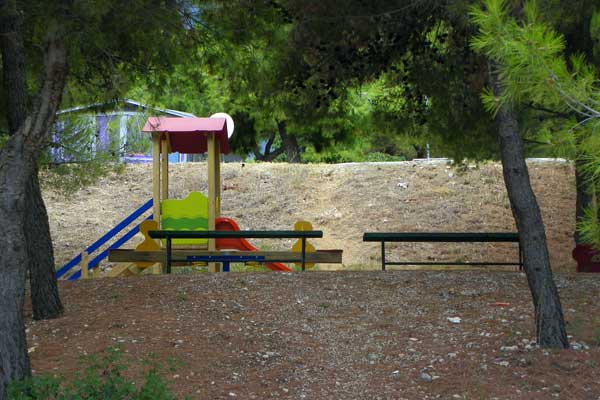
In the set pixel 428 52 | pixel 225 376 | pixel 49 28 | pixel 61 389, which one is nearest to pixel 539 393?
pixel 225 376

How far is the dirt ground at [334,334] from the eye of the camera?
603 cm

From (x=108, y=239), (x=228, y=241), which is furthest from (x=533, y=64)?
(x=108, y=239)

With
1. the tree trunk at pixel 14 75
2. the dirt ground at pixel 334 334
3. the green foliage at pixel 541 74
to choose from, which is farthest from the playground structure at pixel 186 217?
the green foliage at pixel 541 74

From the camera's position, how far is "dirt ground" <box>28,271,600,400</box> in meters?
6.03

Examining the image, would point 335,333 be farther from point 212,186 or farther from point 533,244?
point 212,186

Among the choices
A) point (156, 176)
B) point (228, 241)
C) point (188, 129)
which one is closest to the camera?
point (156, 176)

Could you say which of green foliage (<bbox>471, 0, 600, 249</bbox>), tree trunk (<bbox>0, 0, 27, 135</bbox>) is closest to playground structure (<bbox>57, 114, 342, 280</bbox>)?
tree trunk (<bbox>0, 0, 27, 135</bbox>)

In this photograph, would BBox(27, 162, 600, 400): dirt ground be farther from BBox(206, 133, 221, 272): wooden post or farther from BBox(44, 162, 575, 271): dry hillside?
BBox(44, 162, 575, 271): dry hillside

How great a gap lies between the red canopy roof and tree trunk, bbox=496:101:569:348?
649cm

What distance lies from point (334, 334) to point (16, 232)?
3158mm

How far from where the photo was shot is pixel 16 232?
5219mm

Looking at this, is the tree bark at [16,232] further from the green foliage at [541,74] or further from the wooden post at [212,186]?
the wooden post at [212,186]

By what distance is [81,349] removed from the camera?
258 inches

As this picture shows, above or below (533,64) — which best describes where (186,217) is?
below
